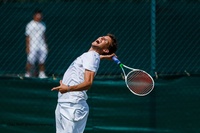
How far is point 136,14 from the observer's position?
26.6 ft

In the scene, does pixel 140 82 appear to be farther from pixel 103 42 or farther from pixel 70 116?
pixel 70 116

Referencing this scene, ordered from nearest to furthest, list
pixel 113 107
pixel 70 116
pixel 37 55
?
pixel 70 116
pixel 113 107
pixel 37 55

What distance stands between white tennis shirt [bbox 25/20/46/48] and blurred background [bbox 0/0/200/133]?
0.07m

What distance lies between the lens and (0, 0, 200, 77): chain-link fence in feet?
26.4

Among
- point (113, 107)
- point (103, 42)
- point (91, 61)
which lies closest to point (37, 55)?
point (113, 107)

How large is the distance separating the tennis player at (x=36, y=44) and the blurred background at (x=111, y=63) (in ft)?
0.22

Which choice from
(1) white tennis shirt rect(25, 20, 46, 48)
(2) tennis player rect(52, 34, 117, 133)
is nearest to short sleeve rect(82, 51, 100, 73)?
(2) tennis player rect(52, 34, 117, 133)

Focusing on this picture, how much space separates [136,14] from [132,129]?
57.3 inches

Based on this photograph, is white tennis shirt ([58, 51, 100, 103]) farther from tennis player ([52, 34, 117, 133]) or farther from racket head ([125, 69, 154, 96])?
racket head ([125, 69, 154, 96])

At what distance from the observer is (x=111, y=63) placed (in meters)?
8.20

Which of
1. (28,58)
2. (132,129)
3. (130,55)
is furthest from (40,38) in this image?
(132,129)

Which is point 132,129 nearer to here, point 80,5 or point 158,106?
point 158,106

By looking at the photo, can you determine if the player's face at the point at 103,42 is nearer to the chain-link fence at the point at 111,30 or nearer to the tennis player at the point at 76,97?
the tennis player at the point at 76,97

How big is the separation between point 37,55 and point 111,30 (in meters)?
0.98
